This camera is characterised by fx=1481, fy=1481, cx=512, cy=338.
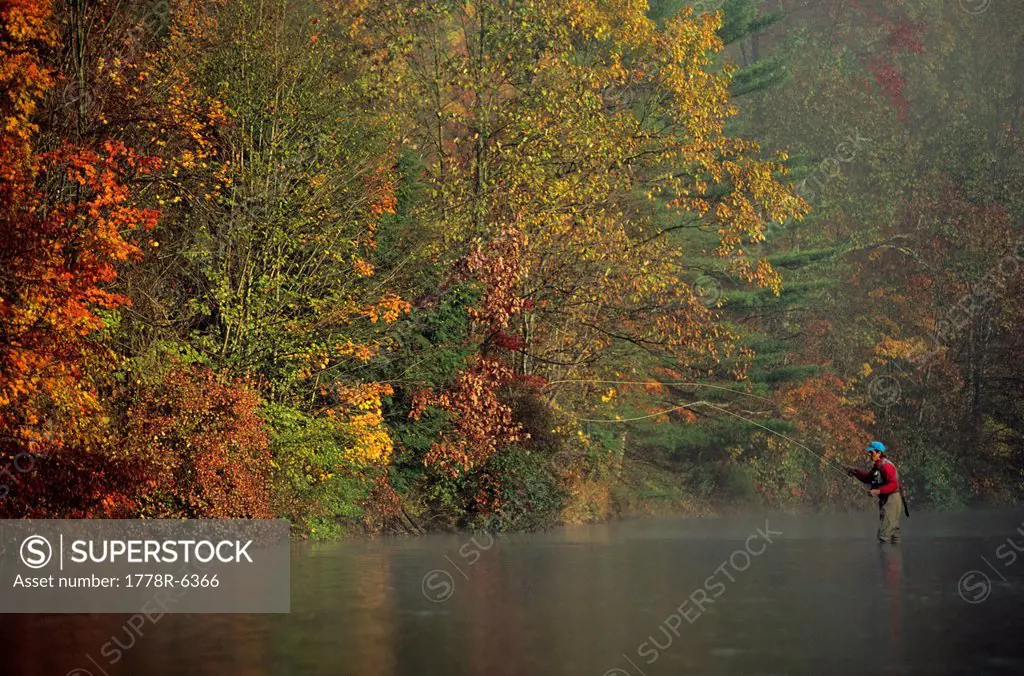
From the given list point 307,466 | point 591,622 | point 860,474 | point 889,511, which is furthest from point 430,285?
point 591,622

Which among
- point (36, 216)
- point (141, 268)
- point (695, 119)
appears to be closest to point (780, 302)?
point (695, 119)

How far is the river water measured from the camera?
1460cm

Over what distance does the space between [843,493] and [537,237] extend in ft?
79.5

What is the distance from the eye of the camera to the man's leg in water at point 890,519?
3047 cm

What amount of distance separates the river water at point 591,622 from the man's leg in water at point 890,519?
3.12 feet

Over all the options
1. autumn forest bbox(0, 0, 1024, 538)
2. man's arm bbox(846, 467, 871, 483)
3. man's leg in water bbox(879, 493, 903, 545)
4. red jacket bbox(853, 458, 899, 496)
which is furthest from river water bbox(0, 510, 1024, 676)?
autumn forest bbox(0, 0, 1024, 538)

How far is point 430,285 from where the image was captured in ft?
117

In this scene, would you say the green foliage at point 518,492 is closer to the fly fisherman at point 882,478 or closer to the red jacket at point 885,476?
the fly fisherman at point 882,478

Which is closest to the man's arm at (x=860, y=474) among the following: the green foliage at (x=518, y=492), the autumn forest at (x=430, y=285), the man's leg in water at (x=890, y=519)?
the man's leg in water at (x=890, y=519)

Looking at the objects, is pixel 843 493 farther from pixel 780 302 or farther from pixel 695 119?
pixel 695 119

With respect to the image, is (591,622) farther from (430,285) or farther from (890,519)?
(430,285)

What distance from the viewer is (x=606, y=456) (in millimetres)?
44562

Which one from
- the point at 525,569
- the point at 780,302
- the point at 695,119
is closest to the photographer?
the point at 525,569

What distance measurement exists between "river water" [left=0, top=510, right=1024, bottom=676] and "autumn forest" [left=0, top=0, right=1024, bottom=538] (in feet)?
14.5
